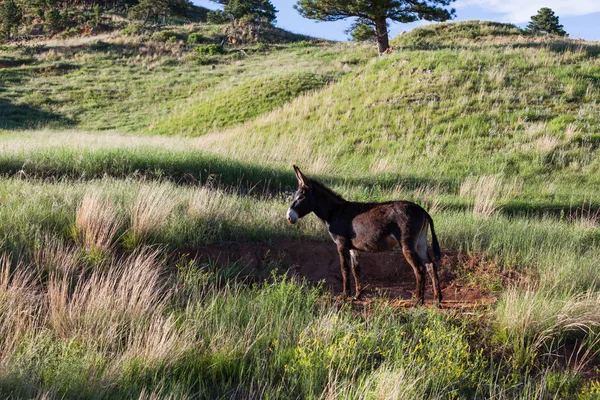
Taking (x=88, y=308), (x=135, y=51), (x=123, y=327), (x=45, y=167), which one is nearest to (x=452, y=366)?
(x=123, y=327)

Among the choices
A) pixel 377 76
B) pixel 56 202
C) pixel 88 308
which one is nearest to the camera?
pixel 88 308

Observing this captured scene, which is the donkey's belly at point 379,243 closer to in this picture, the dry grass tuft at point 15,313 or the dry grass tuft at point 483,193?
the dry grass tuft at point 15,313

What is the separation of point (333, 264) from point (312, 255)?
36 centimetres

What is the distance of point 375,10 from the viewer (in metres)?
28.2

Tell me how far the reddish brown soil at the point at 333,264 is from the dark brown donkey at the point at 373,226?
82 centimetres

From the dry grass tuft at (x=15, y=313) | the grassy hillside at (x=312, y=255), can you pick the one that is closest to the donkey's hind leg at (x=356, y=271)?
the grassy hillside at (x=312, y=255)

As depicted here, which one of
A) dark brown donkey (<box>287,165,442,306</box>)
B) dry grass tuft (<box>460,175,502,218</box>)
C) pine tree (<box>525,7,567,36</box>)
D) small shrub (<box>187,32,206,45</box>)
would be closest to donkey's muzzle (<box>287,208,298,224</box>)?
dark brown donkey (<box>287,165,442,306</box>)

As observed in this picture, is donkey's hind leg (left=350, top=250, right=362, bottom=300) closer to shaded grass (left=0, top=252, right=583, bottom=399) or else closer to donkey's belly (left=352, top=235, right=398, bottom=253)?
donkey's belly (left=352, top=235, right=398, bottom=253)

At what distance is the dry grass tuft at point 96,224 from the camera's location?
653 centimetres

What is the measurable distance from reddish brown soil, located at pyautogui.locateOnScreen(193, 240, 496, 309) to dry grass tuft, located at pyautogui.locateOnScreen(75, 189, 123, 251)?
3.91 feet

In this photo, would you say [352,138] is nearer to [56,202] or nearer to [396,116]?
[396,116]

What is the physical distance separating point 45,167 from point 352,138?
10.3m

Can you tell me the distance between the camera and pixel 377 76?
23422mm

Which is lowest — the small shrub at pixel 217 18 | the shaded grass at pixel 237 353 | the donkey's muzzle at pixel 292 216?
the shaded grass at pixel 237 353
